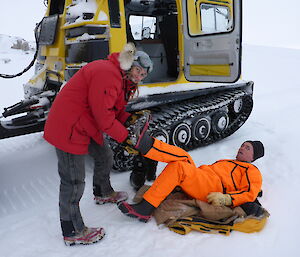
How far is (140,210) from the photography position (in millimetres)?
2850

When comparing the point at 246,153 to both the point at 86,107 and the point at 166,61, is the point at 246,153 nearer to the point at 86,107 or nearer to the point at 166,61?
the point at 86,107

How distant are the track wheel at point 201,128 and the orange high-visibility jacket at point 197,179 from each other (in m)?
1.64

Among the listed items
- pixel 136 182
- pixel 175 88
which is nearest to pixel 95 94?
pixel 136 182

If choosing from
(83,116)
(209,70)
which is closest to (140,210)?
(83,116)

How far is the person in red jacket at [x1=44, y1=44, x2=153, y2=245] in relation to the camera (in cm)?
234

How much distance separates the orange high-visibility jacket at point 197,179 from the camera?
2811mm

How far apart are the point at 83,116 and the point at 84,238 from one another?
107 cm

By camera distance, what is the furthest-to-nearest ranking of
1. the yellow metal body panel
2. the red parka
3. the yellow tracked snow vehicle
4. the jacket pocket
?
the yellow metal body panel < the yellow tracked snow vehicle < the jacket pocket < the red parka

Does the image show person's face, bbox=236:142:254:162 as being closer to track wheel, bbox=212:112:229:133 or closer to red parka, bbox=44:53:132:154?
red parka, bbox=44:53:132:154

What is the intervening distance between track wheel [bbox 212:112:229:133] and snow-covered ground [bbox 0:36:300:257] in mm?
261

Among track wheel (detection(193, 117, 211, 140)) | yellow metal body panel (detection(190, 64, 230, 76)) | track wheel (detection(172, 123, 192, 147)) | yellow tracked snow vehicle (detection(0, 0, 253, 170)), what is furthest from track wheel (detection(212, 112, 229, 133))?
yellow metal body panel (detection(190, 64, 230, 76))

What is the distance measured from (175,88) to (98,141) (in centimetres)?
189

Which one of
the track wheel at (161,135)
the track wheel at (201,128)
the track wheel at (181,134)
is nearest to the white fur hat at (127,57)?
the track wheel at (161,135)

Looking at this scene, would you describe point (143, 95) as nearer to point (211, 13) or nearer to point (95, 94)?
point (95, 94)
